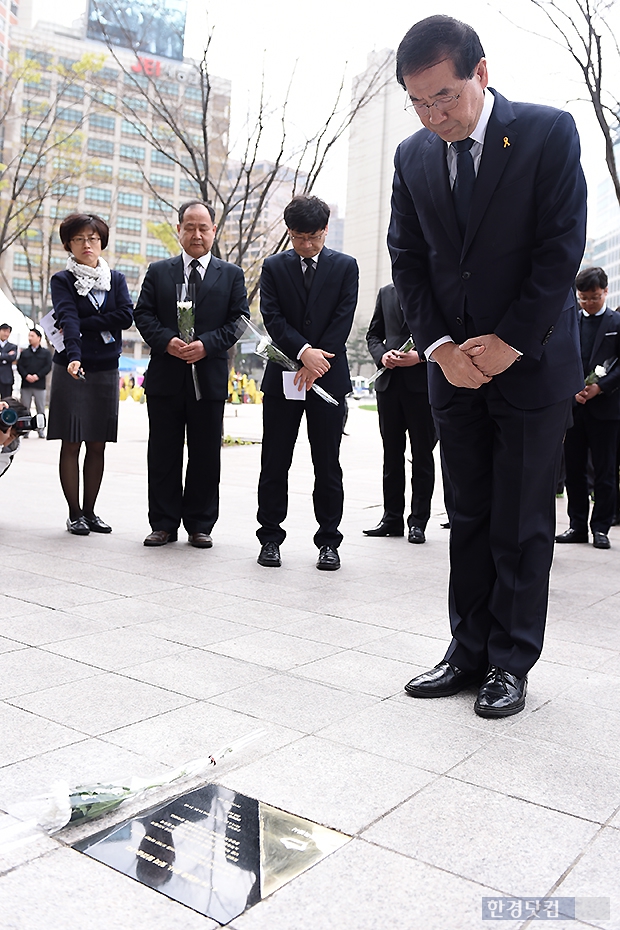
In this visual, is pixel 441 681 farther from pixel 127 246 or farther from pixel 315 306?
pixel 127 246

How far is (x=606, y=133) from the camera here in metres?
8.37

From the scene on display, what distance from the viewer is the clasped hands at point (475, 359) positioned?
2.60 meters

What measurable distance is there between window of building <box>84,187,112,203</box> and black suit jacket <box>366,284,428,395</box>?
5438cm

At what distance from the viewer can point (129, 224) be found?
68.6 meters

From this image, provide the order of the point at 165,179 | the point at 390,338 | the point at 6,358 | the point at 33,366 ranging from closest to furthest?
1. the point at 390,338
2. the point at 6,358
3. the point at 33,366
4. the point at 165,179

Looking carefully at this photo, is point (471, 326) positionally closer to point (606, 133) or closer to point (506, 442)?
point (506, 442)

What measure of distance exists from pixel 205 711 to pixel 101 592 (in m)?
1.57

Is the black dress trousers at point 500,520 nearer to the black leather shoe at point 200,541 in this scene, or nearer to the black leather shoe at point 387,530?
the black leather shoe at point 200,541

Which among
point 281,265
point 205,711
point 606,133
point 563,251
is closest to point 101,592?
point 205,711

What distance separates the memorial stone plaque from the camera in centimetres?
168

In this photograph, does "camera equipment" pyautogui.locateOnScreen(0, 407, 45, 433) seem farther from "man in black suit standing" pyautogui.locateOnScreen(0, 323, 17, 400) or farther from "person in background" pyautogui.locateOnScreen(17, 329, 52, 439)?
"man in black suit standing" pyautogui.locateOnScreen(0, 323, 17, 400)

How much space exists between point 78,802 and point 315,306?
3.42m

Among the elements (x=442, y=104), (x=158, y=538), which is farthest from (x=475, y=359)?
(x=158, y=538)

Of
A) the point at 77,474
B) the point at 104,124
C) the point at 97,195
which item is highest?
the point at 104,124
